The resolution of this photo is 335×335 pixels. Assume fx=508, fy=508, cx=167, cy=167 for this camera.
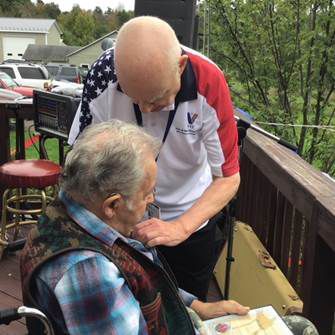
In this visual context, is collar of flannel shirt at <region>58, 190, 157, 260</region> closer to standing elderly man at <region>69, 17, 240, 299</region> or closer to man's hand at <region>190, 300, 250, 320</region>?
standing elderly man at <region>69, 17, 240, 299</region>

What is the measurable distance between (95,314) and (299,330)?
83 centimetres

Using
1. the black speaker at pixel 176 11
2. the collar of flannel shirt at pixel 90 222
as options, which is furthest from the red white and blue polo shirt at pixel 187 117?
the black speaker at pixel 176 11

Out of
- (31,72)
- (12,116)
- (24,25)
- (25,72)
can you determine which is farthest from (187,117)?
(24,25)

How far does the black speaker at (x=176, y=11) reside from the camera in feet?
17.9

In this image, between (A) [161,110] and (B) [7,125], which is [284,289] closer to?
(A) [161,110]

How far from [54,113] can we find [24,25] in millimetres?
60158

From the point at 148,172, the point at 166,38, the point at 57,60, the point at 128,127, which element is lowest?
the point at 57,60

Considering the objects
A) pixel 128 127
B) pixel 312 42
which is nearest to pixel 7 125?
pixel 128 127

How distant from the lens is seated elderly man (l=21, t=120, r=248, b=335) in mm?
1085

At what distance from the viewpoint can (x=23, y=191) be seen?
409 cm

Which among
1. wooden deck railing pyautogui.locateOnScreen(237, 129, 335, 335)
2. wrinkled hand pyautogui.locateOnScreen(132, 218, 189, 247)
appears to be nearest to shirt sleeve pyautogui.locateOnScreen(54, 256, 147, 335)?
wrinkled hand pyautogui.locateOnScreen(132, 218, 189, 247)

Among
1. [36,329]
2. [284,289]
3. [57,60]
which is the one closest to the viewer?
[36,329]

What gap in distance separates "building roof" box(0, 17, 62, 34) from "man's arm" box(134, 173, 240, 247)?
60.9m

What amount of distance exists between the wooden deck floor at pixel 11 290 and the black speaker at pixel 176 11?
3077 mm
